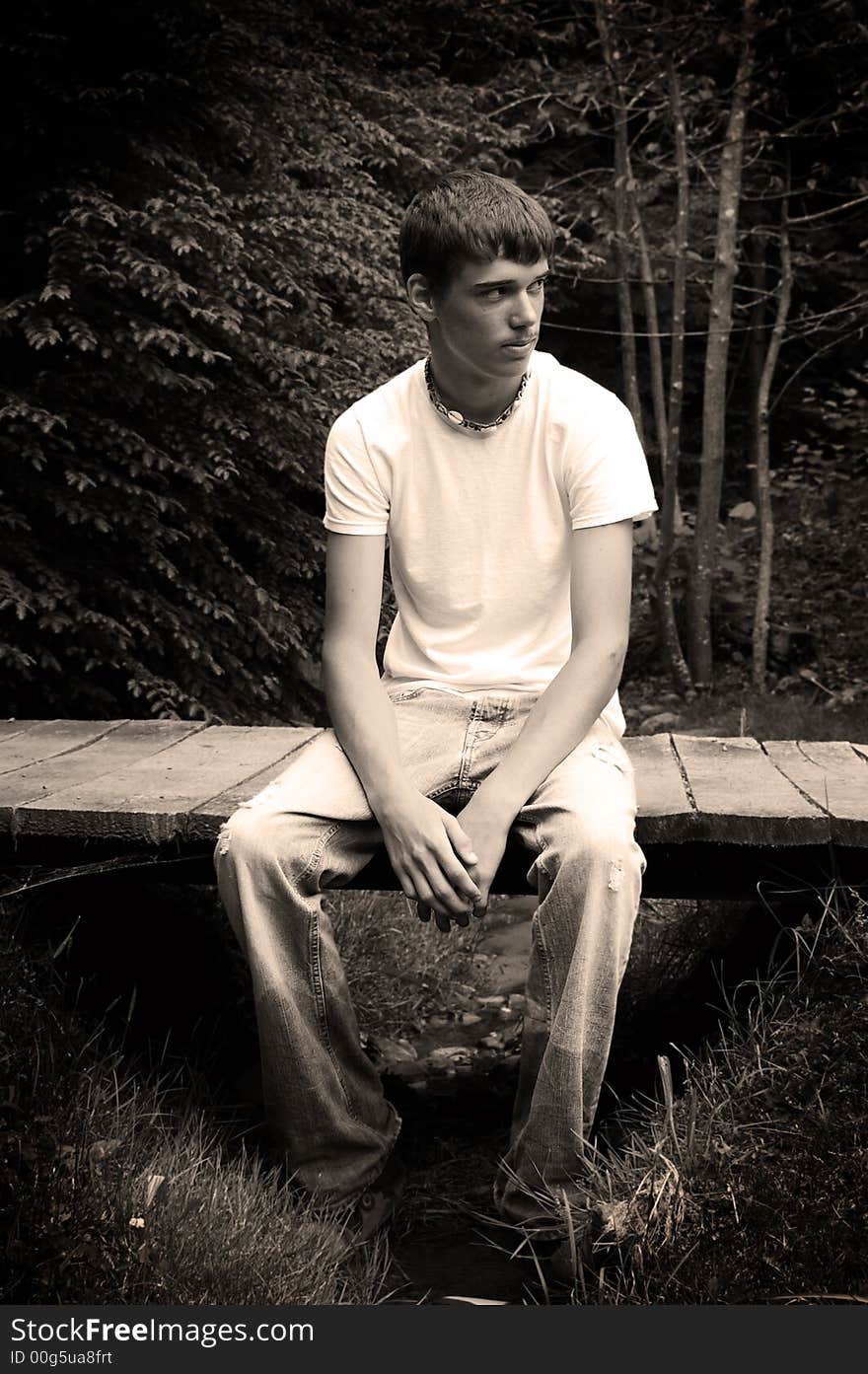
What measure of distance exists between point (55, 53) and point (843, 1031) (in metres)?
3.96

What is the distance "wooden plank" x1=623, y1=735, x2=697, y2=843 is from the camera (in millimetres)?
2793

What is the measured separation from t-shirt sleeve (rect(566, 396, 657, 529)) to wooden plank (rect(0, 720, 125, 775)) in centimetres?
153

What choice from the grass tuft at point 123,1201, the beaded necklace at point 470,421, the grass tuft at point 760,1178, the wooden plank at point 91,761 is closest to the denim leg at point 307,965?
the grass tuft at point 123,1201

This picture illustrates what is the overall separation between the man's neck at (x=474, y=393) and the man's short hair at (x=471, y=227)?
7.6 inches

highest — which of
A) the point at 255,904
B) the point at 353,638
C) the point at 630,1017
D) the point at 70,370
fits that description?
the point at 70,370

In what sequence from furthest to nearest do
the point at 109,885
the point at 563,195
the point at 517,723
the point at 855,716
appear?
the point at 563,195 < the point at 855,716 < the point at 109,885 < the point at 517,723

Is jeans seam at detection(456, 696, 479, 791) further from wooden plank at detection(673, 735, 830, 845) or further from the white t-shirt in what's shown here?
wooden plank at detection(673, 735, 830, 845)

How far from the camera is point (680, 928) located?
385 cm

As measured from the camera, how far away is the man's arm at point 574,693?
8.34ft

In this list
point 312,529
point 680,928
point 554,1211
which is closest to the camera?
point 554,1211

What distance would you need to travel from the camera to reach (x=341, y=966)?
8.61ft

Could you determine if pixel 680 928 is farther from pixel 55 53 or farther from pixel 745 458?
pixel 745 458

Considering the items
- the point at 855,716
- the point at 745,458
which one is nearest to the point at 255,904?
the point at 855,716

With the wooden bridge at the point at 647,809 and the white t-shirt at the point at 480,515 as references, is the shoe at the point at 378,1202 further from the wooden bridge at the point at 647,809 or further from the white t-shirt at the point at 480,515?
the white t-shirt at the point at 480,515
